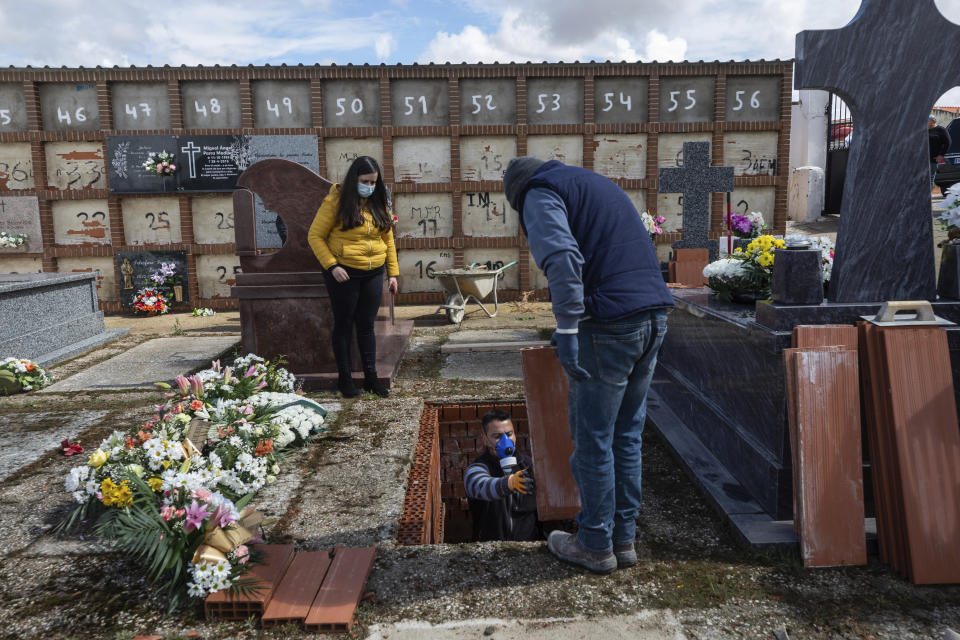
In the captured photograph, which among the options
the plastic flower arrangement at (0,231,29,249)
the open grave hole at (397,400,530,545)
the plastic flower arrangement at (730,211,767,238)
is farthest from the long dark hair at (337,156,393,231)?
the plastic flower arrangement at (0,231,29,249)

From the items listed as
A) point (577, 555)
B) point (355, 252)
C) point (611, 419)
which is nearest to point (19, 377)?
point (355, 252)

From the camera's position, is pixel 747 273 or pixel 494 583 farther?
pixel 747 273

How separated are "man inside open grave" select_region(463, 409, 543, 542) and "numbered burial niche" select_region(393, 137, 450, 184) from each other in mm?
7527

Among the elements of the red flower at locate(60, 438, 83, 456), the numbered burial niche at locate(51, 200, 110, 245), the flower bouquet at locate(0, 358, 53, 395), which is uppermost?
the numbered burial niche at locate(51, 200, 110, 245)

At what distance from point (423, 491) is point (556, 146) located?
8.47 metres

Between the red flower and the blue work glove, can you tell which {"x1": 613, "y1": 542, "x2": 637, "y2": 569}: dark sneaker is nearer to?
the blue work glove

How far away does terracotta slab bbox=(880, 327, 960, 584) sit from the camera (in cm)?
246

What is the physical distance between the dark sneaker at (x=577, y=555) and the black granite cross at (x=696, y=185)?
5369 millimetres

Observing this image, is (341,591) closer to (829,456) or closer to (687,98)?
(829,456)

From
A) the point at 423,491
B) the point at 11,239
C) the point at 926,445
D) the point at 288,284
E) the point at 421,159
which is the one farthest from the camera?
the point at 421,159

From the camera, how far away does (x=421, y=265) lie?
1105 cm

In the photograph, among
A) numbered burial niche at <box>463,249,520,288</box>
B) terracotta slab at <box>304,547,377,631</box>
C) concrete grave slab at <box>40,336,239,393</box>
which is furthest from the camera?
numbered burial niche at <box>463,249,520,288</box>

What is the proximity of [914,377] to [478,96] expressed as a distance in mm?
9149

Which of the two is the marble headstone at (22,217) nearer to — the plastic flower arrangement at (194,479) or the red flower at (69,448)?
the plastic flower arrangement at (194,479)
